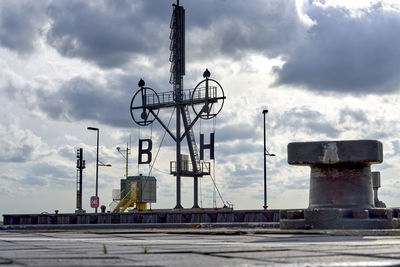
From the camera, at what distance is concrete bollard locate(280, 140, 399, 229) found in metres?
14.4

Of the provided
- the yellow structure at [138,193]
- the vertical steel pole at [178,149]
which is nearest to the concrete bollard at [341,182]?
the vertical steel pole at [178,149]

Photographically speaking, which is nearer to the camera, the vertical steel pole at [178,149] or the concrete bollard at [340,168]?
the concrete bollard at [340,168]

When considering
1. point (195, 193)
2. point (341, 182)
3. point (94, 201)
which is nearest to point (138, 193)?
point (195, 193)

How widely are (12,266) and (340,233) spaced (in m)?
7.81

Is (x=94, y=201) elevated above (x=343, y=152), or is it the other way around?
(x=343, y=152)

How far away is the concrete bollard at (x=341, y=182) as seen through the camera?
14430 millimetres

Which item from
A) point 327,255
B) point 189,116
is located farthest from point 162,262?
point 189,116

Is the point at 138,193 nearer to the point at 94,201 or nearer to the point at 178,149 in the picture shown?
the point at 178,149

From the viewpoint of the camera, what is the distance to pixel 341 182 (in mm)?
15094

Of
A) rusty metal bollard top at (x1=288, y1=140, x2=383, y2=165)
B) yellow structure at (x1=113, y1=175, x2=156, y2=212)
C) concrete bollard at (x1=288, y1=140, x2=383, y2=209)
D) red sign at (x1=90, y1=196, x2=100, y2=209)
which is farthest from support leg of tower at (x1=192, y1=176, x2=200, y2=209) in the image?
rusty metal bollard top at (x1=288, y1=140, x2=383, y2=165)

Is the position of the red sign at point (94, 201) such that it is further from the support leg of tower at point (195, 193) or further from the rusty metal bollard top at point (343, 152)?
the rusty metal bollard top at point (343, 152)

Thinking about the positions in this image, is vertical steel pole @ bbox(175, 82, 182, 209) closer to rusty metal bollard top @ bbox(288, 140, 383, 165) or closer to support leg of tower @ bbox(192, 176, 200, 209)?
support leg of tower @ bbox(192, 176, 200, 209)

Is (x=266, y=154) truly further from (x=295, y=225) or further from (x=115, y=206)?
(x=295, y=225)

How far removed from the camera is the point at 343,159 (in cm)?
1479
